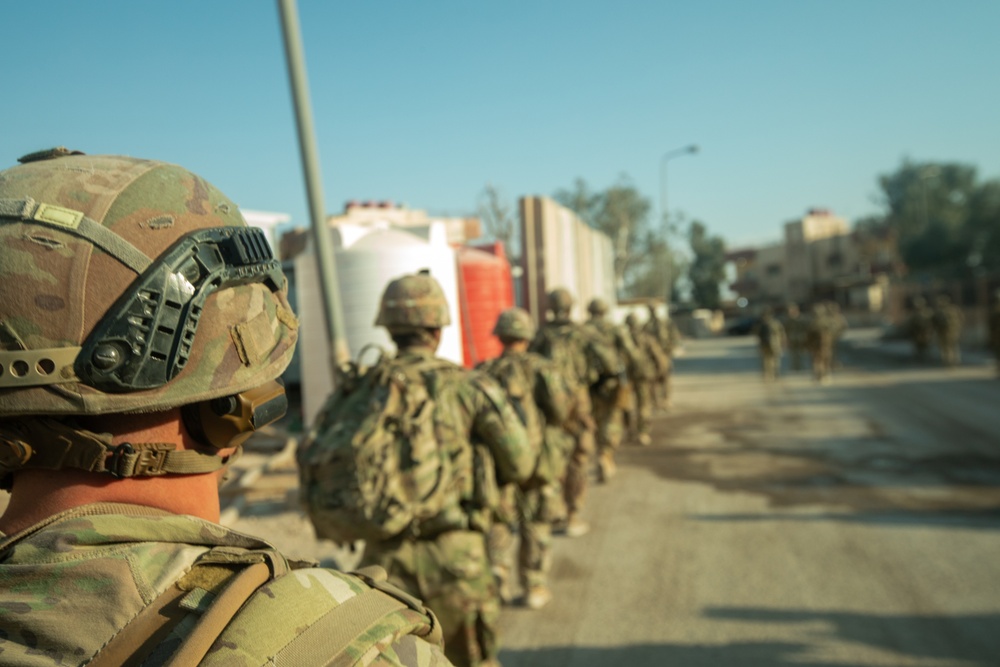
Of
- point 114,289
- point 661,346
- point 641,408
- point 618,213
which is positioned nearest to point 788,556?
point 114,289

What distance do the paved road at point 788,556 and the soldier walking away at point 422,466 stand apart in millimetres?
1472

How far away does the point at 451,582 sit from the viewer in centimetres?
369

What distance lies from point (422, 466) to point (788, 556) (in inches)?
164

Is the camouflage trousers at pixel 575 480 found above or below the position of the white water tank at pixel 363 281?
below

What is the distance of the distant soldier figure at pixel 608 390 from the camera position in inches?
350

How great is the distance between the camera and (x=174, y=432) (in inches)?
55.0

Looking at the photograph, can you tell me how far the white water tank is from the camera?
8984 mm

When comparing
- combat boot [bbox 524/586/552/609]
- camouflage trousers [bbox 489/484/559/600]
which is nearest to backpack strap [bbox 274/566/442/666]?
camouflage trousers [bbox 489/484/559/600]

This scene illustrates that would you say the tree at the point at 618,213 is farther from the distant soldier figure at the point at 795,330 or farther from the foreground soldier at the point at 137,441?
the foreground soldier at the point at 137,441

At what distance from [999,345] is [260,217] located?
644 inches

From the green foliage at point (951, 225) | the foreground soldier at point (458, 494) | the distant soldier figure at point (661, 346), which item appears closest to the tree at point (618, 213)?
the green foliage at point (951, 225)

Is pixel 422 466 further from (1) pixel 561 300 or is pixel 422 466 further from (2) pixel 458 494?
(1) pixel 561 300

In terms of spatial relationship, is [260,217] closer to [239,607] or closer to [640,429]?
[640,429]

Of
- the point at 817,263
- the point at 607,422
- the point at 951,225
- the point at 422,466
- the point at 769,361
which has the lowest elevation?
the point at 769,361
